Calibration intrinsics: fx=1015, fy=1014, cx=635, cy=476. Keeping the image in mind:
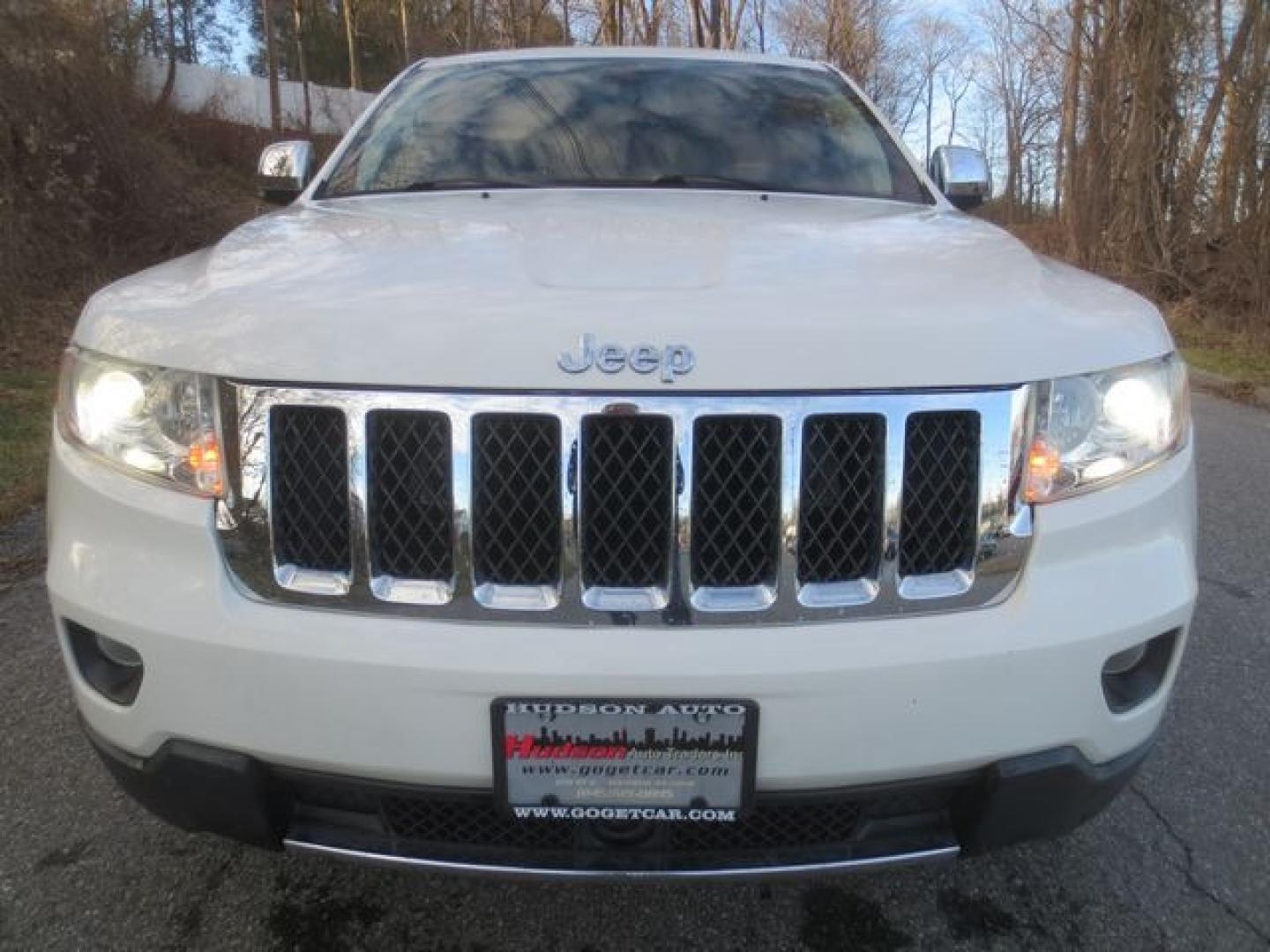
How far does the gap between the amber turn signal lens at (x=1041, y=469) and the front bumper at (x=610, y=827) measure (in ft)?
1.34

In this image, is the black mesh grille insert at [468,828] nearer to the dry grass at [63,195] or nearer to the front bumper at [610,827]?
the front bumper at [610,827]

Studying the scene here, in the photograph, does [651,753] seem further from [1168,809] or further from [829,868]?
[1168,809]

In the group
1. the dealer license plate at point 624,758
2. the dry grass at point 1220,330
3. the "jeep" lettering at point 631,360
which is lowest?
the dry grass at point 1220,330

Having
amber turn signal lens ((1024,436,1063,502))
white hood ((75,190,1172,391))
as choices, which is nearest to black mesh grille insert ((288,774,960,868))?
amber turn signal lens ((1024,436,1063,502))

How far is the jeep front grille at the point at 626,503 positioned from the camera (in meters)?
1.49

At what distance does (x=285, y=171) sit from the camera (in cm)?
315

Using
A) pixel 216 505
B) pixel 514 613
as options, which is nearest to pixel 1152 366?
pixel 514 613

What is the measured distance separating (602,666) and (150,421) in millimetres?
830

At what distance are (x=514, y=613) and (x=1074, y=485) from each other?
903mm

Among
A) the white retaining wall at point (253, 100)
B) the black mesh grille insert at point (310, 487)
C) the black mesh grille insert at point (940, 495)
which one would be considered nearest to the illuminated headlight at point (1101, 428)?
the black mesh grille insert at point (940, 495)

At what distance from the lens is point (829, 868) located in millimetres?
1588

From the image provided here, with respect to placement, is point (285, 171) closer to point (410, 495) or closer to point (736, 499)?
point (410, 495)

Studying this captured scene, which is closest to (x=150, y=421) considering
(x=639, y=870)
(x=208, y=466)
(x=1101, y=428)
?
(x=208, y=466)

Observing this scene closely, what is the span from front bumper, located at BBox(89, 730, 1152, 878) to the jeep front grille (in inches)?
11.4
